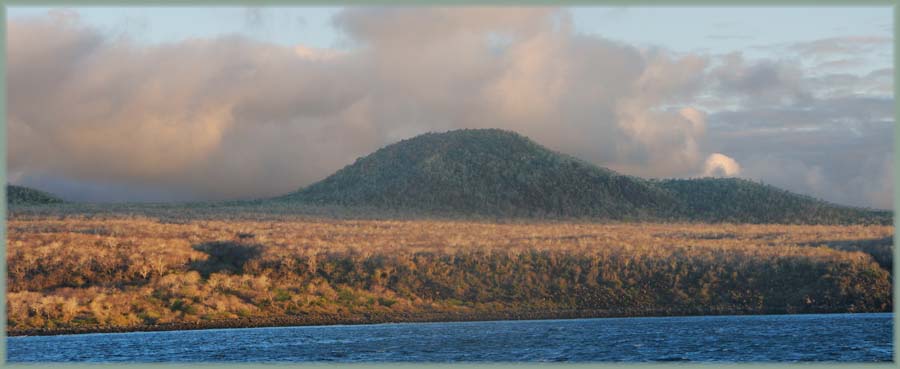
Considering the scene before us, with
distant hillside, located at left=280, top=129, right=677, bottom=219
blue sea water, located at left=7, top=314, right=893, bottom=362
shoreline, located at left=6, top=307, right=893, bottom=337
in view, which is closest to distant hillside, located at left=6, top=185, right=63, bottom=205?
distant hillside, located at left=280, top=129, right=677, bottom=219

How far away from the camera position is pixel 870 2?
51.3 meters

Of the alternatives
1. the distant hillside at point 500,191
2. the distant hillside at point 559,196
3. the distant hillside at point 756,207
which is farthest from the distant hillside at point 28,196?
the distant hillside at point 756,207

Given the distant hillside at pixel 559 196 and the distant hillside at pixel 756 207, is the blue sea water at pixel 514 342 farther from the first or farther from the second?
the distant hillside at pixel 559 196

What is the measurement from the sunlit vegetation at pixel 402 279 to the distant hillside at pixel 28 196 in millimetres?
82180

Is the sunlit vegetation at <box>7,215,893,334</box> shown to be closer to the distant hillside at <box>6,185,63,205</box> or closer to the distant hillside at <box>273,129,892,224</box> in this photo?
the distant hillside at <box>273,129,892,224</box>

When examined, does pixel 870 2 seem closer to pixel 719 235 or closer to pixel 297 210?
pixel 719 235

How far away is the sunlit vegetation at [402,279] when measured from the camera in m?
81.3

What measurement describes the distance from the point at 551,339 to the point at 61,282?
4265 centimetres

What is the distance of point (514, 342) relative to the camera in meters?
64.9

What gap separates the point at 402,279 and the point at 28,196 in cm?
12249

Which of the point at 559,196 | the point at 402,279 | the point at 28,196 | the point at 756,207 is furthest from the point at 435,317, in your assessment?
the point at 28,196

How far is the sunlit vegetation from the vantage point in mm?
81312

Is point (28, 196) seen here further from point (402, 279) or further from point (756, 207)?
point (756, 207)

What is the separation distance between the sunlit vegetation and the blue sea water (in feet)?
16.2
